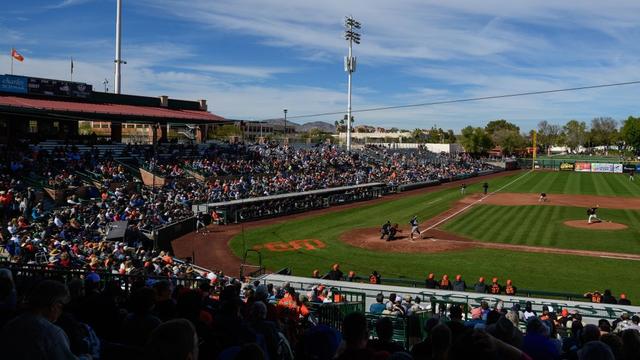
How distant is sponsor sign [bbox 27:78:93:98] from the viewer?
1582 inches

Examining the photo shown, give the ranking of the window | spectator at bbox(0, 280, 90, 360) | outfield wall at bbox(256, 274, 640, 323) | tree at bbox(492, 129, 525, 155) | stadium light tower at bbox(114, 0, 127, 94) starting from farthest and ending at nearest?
tree at bbox(492, 129, 525, 155), stadium light tower at bbox(114, 0, 127, 94), the window, outfield wall at bbox(256, 274, 640, 323), spectator at bbox(0, 280, 90, 360)

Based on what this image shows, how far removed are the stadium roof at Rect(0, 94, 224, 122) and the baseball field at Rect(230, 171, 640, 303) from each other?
16.1 metres

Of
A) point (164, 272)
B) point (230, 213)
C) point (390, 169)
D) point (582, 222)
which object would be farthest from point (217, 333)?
point (390, 169)

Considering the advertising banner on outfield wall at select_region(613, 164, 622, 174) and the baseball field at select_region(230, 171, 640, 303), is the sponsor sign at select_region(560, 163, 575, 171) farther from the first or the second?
the baseball field at select_region(230, 171, 640, 303)

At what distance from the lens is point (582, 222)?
36.1m

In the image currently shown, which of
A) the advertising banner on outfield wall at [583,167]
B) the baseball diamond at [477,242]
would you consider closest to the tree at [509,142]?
the advertising banner on outfield wall at [583,167]

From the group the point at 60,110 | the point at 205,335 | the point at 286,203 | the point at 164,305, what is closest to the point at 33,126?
the point at 60,110

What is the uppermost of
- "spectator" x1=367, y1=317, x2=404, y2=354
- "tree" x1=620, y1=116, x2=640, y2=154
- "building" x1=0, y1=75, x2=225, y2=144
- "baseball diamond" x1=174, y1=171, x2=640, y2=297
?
"tree" x1=620, y1=116, x2=640, y2=154

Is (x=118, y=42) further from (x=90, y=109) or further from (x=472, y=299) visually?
(x=472, y=299)

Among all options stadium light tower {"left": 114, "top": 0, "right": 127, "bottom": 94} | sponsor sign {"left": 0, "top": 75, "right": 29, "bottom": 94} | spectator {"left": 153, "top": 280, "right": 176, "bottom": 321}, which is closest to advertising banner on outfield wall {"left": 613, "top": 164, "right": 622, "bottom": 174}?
stadium light tower {"left": 114, "top": 0, "right": 127, "bottom": 94}

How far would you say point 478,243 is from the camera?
97.5 ft

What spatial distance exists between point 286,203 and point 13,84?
21.7 meters

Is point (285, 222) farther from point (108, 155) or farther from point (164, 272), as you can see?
point (164, 272)

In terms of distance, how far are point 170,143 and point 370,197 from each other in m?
20.0
